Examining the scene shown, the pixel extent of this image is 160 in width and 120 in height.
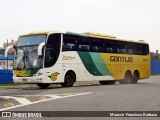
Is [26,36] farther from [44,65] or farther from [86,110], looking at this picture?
[86,110]

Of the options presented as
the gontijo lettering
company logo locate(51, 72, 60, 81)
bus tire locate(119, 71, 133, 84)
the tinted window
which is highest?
the tinted window

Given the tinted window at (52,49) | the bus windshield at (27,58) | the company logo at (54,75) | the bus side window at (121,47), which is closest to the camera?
the bus windshield at (27,58)

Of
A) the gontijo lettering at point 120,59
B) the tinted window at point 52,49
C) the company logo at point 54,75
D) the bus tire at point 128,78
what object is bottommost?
the bus tire at point 128,78

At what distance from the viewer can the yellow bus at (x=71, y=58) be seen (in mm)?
22031

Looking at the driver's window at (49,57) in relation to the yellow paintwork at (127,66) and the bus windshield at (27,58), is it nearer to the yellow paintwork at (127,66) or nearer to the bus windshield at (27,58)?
the bus windshield at (27,58)

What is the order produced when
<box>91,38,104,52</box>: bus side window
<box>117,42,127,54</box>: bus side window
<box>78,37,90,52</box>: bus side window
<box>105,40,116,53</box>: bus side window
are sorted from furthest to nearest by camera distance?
<box>117,42,127,54</box>: bus side window, <box>105,40,116,53</box>: bus side window, <box>91,38,104,52</box>: bus side window, <box>78,37,90,52</box>: bus side window

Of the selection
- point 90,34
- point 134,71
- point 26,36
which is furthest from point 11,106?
point 134,71

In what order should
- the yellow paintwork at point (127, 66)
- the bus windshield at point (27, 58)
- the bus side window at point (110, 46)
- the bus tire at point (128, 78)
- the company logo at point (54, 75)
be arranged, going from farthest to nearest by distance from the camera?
the bus tire at point (128, 78) → the yellow paintwork at point (127, 66) → the bus side window at point (110, 46) → the company logo at point (54, 75) → the bus windshield at point (27, 58)

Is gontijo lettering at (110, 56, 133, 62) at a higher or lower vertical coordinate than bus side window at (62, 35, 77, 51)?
lower

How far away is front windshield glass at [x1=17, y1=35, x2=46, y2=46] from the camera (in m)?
A: 22.2

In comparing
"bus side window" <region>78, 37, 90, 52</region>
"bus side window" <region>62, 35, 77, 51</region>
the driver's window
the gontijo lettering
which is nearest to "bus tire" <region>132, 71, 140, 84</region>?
the gontijo lettering

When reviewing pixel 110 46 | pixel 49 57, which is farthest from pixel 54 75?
pixel 110 46

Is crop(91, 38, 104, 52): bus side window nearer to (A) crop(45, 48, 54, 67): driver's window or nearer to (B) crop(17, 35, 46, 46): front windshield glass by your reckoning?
(A) crop(45, 48, 54, 67): driver's window

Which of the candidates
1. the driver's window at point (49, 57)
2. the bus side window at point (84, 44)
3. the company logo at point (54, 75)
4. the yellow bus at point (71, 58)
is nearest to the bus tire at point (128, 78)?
the yellow bus at point (71, 58)
